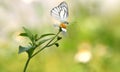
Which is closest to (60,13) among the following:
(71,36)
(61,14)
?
(61,14)

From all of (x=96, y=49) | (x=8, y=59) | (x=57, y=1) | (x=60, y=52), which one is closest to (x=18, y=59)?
(x=8, y=59)

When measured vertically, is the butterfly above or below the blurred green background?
above

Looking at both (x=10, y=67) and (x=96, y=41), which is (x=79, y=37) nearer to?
(x=96, y=41)

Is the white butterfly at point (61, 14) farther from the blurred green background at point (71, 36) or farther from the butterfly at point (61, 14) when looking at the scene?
the blurred green background at point (71, 36)

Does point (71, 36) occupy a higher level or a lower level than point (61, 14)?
lower

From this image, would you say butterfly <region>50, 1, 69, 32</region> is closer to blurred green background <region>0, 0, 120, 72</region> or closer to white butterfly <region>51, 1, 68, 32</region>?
white butterfly <region>51, 1, 68, 32</region>

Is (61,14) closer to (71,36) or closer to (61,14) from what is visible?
(61,14)

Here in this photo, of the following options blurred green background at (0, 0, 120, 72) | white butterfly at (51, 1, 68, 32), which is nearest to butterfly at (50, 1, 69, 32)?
white butterfly at (51, 1, 68, 32)

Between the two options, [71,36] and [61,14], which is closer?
[61,14]
